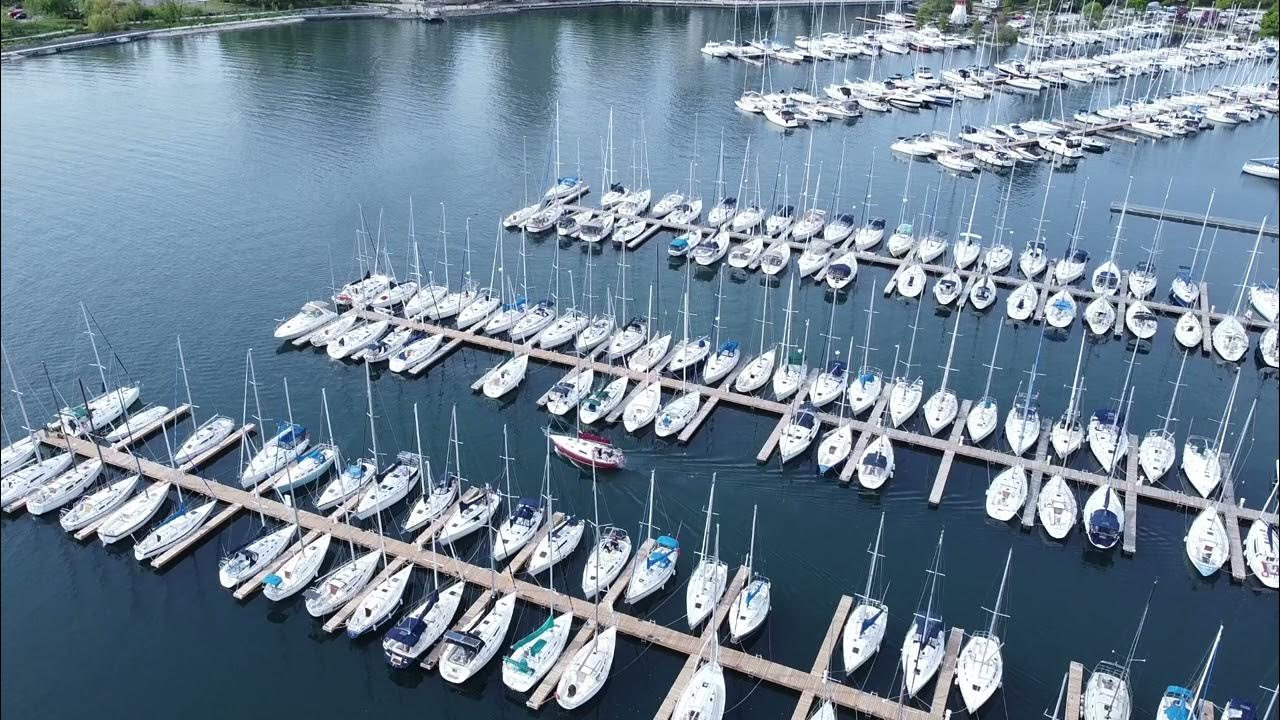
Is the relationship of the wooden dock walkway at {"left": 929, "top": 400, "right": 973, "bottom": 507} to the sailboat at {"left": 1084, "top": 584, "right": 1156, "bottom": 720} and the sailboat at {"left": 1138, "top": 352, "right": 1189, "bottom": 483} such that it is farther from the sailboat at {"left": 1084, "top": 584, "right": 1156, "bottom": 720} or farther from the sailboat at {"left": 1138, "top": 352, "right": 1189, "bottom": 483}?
the sailboat at {"left": 1084, "top": 584, "right": 1156, "bottom": 720}

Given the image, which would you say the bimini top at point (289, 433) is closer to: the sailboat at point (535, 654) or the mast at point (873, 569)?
the sailboat at point (535, 654)

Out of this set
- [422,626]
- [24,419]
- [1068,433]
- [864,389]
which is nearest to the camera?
[422,626]

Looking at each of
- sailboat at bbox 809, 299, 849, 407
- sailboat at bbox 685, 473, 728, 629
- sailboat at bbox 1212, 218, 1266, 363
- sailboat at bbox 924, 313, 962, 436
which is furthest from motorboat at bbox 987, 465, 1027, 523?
sailboat at bbox 1212, 218, 1266, 363

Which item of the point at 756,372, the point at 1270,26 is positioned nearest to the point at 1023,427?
the point at 756,372

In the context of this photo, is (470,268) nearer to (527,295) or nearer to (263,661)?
(527,295)

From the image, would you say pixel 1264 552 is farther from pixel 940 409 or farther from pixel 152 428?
pixel 152 428

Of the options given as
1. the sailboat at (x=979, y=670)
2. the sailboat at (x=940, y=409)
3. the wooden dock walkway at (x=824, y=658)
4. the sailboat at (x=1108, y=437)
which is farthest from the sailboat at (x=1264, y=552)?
the wooden dock walkway at (x=824, y=658)
